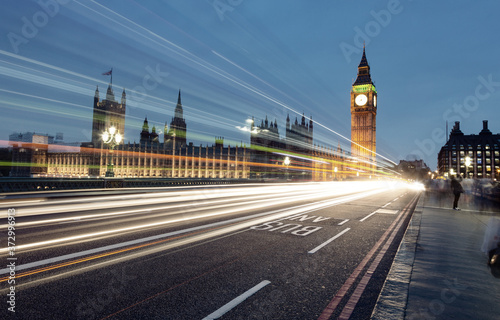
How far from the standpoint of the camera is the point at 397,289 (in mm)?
4387

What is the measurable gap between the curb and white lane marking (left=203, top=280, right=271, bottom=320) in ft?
5.42

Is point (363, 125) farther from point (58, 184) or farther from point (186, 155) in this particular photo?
point (58, 184)

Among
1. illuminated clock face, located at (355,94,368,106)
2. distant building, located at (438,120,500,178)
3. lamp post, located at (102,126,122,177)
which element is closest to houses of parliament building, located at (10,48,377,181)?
illuminated clock face, located at (355,94,368,106)

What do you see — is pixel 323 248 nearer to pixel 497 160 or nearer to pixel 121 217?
pixel 121 217

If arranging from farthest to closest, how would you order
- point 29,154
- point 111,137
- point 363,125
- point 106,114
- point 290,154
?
point 363,125 < point 106,114 < point 290,154 < point 29,154 < point 111,137

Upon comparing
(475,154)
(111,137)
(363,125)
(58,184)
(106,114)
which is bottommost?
(58,184)

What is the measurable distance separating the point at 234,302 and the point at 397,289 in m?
2.48

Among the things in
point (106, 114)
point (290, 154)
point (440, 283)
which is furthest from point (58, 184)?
point (106, 114)

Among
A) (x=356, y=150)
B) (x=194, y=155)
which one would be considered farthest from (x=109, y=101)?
(x=356, y=150)

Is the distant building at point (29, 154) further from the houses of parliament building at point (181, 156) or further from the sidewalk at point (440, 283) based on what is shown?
the sidewalk at point (440, 283)

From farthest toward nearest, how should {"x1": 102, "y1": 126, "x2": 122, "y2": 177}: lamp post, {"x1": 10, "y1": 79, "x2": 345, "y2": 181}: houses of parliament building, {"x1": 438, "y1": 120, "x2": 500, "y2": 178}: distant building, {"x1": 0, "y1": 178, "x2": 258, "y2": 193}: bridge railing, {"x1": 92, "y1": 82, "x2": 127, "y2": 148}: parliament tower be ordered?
{"x1": 438, "y1": 120, "x2": 500, "y2": 178}: distant building < {"x1": 92, "y1": 82, "x2": 127, "y2": 148}: parliament tower < {"x1": 10, "y1": 79, "x2": 345, "y2": 181}: houses of parliament building < {"x1": 102, "y1": 126, "x2": 122, "y2": 177}: lamp post < {"x1": 0, "y1": 178, "x2": 258, "y2": 193}: bridge railing

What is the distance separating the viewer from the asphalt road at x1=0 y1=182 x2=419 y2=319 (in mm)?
3812

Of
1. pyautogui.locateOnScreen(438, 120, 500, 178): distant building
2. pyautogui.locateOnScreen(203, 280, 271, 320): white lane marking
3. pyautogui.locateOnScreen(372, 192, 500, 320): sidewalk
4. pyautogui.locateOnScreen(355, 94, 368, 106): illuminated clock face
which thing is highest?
pyautogui.locateOnScreen(355, 94, 368, 106): illuminated clock face

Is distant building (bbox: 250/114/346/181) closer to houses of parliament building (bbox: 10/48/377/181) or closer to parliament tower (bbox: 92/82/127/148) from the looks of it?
houses of parliament building (bbox: 10/48/377/181)
